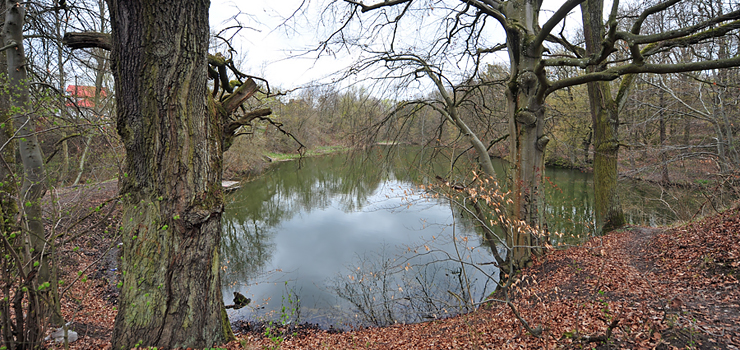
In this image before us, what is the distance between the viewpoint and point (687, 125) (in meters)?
12.2

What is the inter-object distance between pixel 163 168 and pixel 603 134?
25.9ft

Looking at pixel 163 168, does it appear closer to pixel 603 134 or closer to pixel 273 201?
A: pixel 603 134

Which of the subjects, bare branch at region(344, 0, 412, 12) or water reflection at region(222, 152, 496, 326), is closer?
bare branch at region(344, 0, 412, 12)

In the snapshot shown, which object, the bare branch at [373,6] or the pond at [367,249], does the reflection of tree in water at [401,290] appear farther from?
the bare branch at [373,6]

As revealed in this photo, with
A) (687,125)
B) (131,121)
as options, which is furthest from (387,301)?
(687,125)

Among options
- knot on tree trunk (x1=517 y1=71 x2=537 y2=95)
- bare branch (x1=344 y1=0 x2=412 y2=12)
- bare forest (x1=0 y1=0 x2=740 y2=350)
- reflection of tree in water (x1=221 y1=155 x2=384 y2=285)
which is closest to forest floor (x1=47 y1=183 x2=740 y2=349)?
bare forest (x1=0 y1=0 x2=740 y2=350)

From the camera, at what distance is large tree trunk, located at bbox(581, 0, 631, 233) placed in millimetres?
6893

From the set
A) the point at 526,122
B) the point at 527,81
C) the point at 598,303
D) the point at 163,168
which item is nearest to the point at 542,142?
the point at 526,122

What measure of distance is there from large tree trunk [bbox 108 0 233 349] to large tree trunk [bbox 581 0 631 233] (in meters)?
7.51

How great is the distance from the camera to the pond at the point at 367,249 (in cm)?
686

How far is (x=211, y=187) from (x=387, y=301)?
5394 millimetres

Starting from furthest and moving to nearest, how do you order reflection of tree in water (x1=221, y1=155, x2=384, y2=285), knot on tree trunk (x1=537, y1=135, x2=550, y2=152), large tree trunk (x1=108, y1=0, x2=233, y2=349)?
reflection of tree in water (x1=221, y1=155, x2=384, y2=285) → knot on tree trunk (x1=537, y1=135, x2=550, y2=152) → large tree trunk (x1=108, y1=0, x2=233, y2=349)

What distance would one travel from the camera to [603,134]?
7000mm

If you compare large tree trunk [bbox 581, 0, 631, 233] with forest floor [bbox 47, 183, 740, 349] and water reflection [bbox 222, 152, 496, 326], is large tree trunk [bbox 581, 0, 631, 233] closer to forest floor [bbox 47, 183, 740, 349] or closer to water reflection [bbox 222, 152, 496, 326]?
forest floor [bbox 47, 183, 740, 349]
